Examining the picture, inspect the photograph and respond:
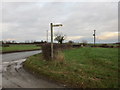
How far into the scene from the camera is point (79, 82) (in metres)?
5.90

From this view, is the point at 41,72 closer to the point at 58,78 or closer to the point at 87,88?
the point at 58,78

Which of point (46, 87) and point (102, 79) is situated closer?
point (46, 87)

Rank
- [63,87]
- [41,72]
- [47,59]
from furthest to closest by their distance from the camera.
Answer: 1. [47,59]
2. [41,72]
3. [63,87]

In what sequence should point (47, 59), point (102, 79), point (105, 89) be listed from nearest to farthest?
1. point (105, 89)
2. point (102, 79)
3. point (47, 59)

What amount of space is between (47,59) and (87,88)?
6718mm

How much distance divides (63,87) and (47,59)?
6.35 metres

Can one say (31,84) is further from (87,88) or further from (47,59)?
(47,59)

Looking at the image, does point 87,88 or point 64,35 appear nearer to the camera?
point 87,88

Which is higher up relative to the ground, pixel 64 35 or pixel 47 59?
pixel 64 35

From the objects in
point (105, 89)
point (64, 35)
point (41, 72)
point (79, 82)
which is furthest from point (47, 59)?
point (64, 35)

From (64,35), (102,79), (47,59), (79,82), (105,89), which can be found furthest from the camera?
(64,35)

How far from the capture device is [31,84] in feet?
19.2

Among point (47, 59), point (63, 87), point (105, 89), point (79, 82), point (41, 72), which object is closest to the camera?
point (105, 89)

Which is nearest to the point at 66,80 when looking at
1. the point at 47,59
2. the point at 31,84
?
the point at 31,84
